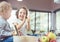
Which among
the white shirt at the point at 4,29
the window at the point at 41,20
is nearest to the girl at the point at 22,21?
the white shirt at the point at 4,29

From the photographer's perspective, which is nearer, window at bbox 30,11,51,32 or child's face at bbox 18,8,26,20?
child's face at bbox 18,8,26,20

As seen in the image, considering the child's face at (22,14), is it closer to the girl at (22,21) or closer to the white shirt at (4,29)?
the girl at (22,21)

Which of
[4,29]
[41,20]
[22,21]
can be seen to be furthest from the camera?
[41,20]

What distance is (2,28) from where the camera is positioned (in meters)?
0.65

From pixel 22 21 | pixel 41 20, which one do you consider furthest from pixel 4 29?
pixel 41 20

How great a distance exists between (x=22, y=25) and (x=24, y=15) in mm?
94

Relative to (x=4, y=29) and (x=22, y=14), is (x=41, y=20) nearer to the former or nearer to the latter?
(x=22, y=14)

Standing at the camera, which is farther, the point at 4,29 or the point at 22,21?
the point at 22,21

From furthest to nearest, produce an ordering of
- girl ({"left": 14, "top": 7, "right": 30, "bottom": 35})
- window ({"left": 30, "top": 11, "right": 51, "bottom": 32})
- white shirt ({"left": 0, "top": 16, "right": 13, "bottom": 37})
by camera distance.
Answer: window ({"left": 30, "top": 11, "right": 51, "bottom": 32})
girl ({"left": 14, "top": 7, "right": 30, "bottom": 35})
white shirt ({"left": 0, "top": 16, "right": 13, "bottom": 37})

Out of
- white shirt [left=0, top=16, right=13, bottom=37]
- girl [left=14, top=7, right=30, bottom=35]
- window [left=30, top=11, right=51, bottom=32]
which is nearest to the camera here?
white shirt [left=0, top=16, right=13, bottom=37]

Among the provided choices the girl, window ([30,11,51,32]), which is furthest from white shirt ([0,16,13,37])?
window ([30,11,51,32])

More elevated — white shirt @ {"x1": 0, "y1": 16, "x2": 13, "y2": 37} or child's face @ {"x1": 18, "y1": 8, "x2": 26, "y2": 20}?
child's face @ {"x1": 18, "y1": 8, "x2": 26, "y2": 20}

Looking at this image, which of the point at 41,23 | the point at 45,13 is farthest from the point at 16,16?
the point at 45,13

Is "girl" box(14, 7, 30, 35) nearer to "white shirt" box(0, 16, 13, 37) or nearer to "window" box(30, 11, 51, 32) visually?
"white shirt" box(0, 16, 13, 37)
